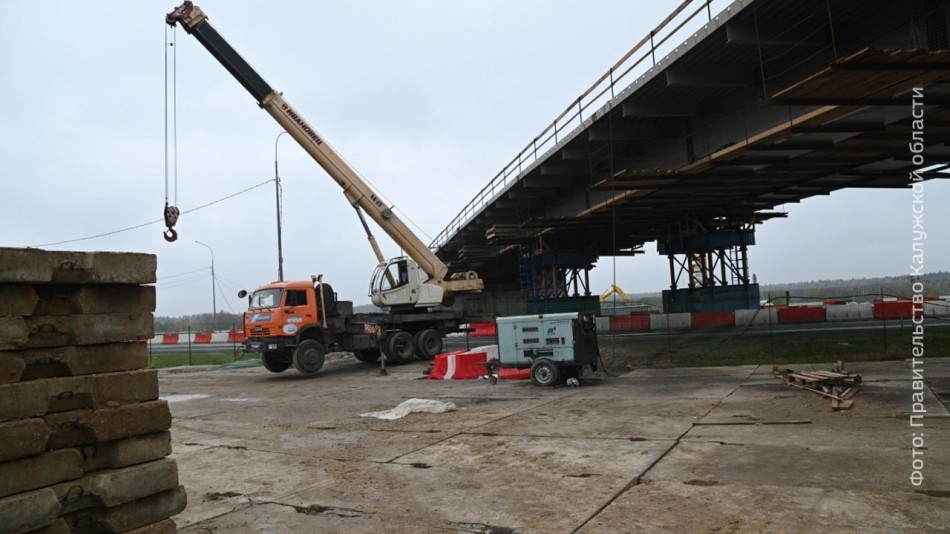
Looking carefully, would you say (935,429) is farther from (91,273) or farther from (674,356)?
(674,356)

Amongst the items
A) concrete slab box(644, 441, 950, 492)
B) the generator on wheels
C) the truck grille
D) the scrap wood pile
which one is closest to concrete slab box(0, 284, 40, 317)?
concrete slab box(644, 441, 950, 492)

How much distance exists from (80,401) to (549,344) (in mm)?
11401

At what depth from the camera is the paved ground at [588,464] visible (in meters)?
5.27

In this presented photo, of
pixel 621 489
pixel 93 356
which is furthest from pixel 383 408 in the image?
pixel 93 356

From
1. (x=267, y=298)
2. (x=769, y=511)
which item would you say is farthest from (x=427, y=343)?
(x=769, y=511)

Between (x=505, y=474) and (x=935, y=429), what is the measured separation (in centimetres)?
534

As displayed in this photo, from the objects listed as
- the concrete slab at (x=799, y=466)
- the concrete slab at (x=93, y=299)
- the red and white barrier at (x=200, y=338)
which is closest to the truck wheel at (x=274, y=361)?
the concrete slab at (x=799, y=466)

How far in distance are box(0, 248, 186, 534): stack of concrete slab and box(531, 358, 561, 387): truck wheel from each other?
10.6 m

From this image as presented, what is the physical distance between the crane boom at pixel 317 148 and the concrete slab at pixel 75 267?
18706 mm

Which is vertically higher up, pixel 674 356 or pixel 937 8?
pixel 937 8

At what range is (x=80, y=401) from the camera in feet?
12.3

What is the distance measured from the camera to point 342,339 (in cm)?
2152

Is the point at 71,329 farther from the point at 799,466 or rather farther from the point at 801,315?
the point at 801,315

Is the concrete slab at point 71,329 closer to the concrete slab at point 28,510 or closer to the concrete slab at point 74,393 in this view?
the concrete slab at point 74,393
